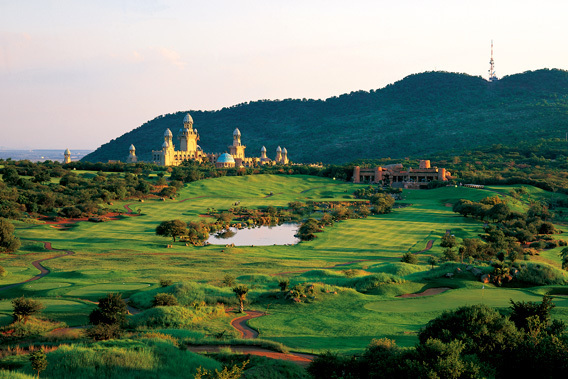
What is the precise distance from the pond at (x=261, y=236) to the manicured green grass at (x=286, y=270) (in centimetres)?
423

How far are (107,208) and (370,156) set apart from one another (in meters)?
122

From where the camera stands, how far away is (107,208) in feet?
228

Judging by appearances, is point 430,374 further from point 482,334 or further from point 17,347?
point 17,347

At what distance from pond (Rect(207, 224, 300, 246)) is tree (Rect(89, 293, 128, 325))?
3465cm

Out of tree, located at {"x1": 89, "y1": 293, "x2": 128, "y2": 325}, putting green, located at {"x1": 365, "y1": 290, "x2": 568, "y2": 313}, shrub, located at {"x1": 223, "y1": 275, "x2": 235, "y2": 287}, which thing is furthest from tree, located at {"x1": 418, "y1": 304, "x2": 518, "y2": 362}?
shrub, located at {"x1": 223, "y1": 275, "x2": 235, "y2": 287}

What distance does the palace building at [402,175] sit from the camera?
10712 cm

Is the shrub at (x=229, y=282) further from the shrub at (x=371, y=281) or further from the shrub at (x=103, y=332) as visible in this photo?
the shrub at (x=103, y=332)

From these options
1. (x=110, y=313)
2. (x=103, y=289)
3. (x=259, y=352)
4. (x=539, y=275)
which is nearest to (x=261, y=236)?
(x=103, y=289)

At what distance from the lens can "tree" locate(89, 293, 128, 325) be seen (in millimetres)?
20797

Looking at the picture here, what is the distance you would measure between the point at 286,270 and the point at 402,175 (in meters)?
78.9

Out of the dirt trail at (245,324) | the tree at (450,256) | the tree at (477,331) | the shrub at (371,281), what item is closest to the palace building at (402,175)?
the tree at (450,256)

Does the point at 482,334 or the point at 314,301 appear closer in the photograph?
the point at 482,334

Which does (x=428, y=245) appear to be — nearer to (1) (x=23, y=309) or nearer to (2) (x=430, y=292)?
(2) (x=430, y=292)

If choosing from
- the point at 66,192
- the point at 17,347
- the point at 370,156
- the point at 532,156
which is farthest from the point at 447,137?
the point at 17,347
